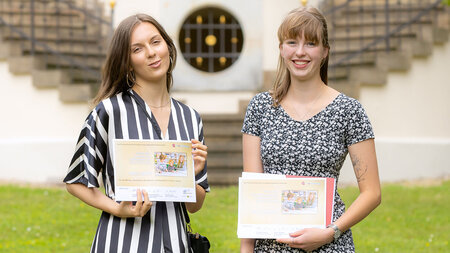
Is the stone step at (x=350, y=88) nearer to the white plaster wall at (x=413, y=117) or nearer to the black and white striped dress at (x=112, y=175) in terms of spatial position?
the white plaster wall at (x=413, y=117)

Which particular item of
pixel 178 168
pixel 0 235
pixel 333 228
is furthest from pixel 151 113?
pixel 0 235

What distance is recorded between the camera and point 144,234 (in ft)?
9.75

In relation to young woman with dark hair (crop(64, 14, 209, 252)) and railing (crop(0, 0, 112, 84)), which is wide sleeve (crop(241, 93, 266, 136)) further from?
railing (crop(0, 0, 112, 84))

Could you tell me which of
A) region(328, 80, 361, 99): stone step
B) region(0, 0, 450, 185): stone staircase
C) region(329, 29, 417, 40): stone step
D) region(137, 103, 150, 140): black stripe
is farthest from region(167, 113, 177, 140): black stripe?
region(329, 29, 417, 40): stone step

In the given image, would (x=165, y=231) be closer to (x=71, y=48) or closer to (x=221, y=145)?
(x=221, y=145)

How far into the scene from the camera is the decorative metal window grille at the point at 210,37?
12242mm

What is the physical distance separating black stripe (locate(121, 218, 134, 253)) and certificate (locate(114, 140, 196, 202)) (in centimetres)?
16

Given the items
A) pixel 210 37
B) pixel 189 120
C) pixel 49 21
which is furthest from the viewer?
pixel 210 37

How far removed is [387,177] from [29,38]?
5.83 m

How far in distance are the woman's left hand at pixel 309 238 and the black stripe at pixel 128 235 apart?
0.63 metres

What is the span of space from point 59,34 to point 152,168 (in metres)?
8.95

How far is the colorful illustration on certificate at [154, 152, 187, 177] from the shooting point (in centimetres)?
288

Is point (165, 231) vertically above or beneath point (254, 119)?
beneath

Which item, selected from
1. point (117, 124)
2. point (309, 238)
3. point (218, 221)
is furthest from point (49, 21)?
point (309, 238)
